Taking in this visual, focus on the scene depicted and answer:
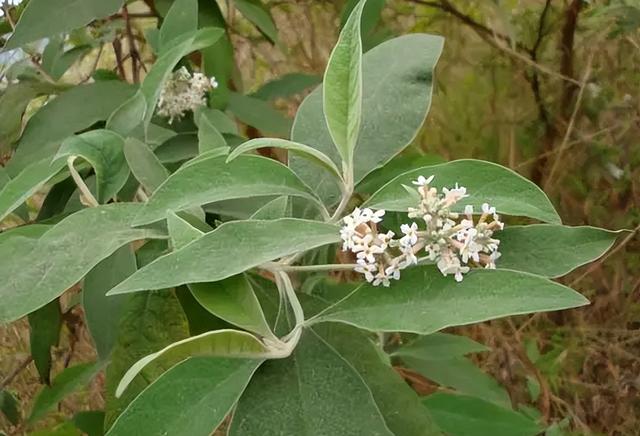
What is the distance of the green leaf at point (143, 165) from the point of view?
1.43ft

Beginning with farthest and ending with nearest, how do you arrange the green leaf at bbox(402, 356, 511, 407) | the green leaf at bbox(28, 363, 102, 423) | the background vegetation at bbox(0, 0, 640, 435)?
the background vegetation at bbox(0, 0, 640, 435)
the green leaf at bbox(402, 356, 511, 407)
the green leaf at bbox(28, 363, 102, 423)

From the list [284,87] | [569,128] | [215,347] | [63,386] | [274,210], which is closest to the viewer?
[215,347]

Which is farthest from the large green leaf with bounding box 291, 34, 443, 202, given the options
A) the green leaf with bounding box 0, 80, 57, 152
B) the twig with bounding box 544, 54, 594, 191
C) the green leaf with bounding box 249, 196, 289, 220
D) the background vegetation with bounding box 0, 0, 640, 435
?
the twig with bounding box 544, 54, 594, 191

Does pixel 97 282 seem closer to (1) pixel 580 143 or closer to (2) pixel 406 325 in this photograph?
(2) pixel 406 325

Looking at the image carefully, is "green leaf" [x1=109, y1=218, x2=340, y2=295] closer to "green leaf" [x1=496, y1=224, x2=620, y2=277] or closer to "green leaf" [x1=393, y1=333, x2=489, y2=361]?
"green leaf" [x1=496, y1=224, x2=620, y2=277]

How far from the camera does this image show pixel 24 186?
40 centimetres

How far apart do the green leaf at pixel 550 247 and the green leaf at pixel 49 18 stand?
331 mm

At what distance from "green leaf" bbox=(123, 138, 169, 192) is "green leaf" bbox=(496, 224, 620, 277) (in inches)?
7.1

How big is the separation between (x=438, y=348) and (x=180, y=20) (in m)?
0.41

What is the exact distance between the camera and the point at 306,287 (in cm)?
57

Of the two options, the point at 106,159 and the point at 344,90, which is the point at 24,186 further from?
the point at 344,90

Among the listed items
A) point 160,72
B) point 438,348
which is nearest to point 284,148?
point 160,72

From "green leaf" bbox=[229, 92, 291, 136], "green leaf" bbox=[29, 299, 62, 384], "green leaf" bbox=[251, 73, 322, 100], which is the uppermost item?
"green leaf" bbox=[229, 92, 291, 136]

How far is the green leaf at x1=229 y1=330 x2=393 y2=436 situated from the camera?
0.35 metres
